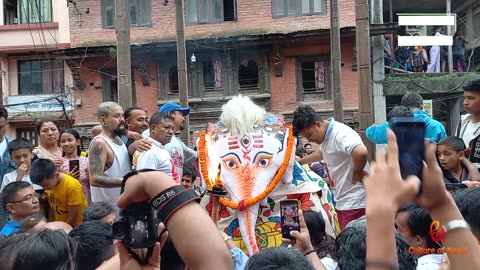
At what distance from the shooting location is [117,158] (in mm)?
5207

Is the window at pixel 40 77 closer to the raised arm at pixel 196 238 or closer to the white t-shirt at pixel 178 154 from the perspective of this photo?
the white t-shirt at pixel 178 154

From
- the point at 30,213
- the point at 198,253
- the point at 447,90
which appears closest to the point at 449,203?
the point at 198,253

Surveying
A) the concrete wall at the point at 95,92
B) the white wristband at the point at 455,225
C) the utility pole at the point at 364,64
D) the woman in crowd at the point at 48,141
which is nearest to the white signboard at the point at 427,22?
the utility pole at the point at 364,64

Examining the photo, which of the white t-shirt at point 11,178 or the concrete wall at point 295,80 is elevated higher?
the concrete wall at point 295,80

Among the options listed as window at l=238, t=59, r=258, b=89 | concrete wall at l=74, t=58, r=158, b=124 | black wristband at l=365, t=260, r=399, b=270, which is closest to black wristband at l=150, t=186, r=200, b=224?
black wristband at l=365, t=260, r=399, b=270

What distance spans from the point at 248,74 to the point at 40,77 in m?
8.46

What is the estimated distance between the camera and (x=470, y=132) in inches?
189

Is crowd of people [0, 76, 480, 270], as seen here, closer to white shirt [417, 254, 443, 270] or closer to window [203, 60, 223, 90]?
white shirt [417, 254, 443, 270]

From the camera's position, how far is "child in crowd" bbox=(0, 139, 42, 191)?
5.46 meters

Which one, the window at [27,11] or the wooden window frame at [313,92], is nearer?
the wooden window frame at [313,92]

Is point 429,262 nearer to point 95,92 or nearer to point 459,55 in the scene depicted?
point 459,55

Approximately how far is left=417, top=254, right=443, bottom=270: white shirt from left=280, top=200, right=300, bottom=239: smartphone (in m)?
0.73

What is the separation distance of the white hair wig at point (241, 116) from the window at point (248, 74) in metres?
14.5

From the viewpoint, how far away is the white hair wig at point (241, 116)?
504cm
